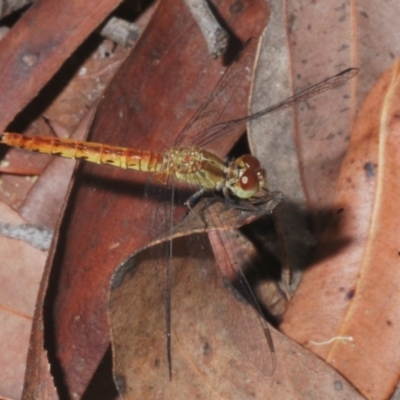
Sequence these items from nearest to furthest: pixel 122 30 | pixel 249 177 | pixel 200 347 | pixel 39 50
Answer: pixel 200 347 < pixel 249 177 < pixel 39 50 < pixel 122 30

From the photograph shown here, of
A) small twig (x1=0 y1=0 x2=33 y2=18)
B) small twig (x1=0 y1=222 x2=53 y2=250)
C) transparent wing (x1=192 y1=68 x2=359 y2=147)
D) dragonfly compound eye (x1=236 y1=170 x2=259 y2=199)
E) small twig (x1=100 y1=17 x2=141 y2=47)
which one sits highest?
small twig (x1=0 y1=0 x2=33 y2=18)

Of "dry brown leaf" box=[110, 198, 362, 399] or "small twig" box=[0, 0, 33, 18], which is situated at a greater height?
"small twig" box=[0, 0, 33, 18]

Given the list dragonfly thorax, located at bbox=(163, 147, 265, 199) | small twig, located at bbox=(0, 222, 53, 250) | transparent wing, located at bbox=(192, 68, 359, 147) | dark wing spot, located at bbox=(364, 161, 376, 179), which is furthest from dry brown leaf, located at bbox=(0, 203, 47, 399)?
dark wing spot, located at bbox=(364, 161, 376, 179)

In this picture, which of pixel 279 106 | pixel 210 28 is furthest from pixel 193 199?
pixel 210 28

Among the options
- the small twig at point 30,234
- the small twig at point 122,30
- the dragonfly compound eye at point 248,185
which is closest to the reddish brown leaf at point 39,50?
the small twig at point 122,30

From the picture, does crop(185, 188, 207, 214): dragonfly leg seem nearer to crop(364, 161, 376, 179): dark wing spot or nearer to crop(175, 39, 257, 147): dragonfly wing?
crop(175, 39, 257, 147): dragonfly wing

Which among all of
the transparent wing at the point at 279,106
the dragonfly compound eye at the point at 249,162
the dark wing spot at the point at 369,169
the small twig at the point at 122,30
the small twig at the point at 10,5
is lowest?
the dark wing spot at the point at 369,169

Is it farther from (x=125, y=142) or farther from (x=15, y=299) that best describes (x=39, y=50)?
(x=15, y=299)

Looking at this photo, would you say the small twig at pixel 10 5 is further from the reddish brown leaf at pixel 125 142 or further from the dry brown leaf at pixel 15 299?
the dry brown leaf at pixel 15 299
